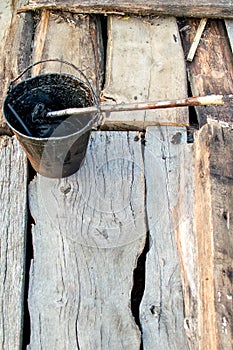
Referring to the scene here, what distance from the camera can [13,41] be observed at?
2.91 metres

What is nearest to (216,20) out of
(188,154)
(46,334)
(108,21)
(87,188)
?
(108,21)

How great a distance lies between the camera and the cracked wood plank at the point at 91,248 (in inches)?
81.7

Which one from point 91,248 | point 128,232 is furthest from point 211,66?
point 91,248

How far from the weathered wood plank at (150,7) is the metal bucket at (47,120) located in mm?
853

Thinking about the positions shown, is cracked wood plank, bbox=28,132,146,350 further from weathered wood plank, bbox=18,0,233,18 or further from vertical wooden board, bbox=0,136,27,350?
weathered wood plank, bbox=18,0,233,18

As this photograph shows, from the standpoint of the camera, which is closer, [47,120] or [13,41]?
[47,120]

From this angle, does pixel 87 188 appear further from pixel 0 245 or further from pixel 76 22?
pixel 76 22

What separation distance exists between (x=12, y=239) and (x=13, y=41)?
4.06 feet

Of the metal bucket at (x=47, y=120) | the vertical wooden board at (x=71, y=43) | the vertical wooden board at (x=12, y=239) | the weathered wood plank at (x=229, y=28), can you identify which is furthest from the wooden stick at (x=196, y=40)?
the vertical wooden board at (x=12, y=239)

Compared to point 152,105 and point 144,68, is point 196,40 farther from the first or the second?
point 152,105

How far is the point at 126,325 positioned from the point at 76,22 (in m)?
1.76

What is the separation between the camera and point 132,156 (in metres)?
2.47

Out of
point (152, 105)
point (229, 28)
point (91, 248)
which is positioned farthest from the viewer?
point (229, 28)

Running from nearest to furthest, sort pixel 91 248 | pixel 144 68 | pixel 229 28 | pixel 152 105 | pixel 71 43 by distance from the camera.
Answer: pixel 152 105 → pixel 91 248 → pixel 144 68 → pixel 71 43 → pixel 229 28
